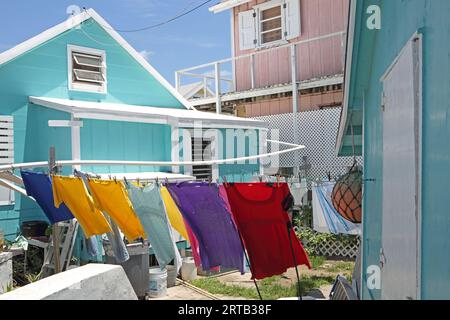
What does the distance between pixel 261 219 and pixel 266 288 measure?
4783mm

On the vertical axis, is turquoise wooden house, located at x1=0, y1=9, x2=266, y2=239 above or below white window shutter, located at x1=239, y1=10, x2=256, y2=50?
below

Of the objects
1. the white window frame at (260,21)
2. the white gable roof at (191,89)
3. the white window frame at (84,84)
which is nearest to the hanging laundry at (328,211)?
the white window frame at (84,84)

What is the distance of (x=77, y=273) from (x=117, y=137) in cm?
835

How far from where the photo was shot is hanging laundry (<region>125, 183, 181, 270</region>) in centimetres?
538

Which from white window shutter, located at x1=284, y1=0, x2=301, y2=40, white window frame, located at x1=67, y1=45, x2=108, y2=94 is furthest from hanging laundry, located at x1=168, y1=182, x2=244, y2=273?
white window shutter, located at x1=284, y1=0, x2=301, y2=40

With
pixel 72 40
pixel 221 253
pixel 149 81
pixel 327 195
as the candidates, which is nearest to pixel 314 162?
pixel 327 195

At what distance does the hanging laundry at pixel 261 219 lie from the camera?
14.9ft

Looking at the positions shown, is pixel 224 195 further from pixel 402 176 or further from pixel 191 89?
pixel 191 89

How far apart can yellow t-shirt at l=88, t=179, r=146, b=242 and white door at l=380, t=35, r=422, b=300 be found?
3182mm

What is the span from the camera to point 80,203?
5.68 meters

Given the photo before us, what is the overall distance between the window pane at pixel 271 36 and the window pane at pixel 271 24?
18 centimetres

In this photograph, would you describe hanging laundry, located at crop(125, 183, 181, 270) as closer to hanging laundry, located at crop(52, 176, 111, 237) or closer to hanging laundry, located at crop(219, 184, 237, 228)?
hanging laundry, located at crop(52, 176, 111, 237)

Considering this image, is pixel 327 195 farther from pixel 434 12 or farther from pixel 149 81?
pixel 434 12

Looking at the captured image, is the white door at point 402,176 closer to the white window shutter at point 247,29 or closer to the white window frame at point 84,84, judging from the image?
the white window frame at point 84,84
